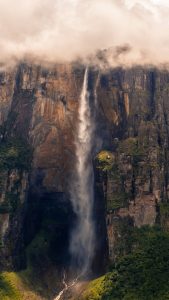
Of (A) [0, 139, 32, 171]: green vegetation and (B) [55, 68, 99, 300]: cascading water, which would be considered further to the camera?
(A) [0, 139, 32, 171]: green vegetation

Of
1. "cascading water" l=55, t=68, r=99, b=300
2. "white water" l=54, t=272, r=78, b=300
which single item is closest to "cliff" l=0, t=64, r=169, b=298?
"cascading water" l=55, t=68, r=99, b=300

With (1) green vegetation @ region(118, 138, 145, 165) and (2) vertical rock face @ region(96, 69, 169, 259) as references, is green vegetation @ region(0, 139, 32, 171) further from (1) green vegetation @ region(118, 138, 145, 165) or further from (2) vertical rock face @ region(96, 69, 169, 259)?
(1) green vegetation @ region(118, 138, 145, 165)

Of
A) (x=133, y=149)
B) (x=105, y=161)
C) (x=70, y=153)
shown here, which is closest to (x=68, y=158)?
(x=70, y=153)

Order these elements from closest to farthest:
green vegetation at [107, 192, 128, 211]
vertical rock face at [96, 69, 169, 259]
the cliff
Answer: vertical rock face at [96, 69, 169, 259], green vegetation at [107, 192, 128, 211], the cliff

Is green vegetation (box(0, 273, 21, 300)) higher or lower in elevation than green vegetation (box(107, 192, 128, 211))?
lower

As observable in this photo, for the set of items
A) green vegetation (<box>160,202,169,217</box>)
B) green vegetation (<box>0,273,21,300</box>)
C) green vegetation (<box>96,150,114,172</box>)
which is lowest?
green vegetation (<box>0,273,21,300</box>)

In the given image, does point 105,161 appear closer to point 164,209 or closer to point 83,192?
point 83,192

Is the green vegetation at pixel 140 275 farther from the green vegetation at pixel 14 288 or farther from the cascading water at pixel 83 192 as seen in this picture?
the cascading water at pixel 83 192

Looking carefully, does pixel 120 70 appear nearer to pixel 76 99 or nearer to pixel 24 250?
pixel 76 99
